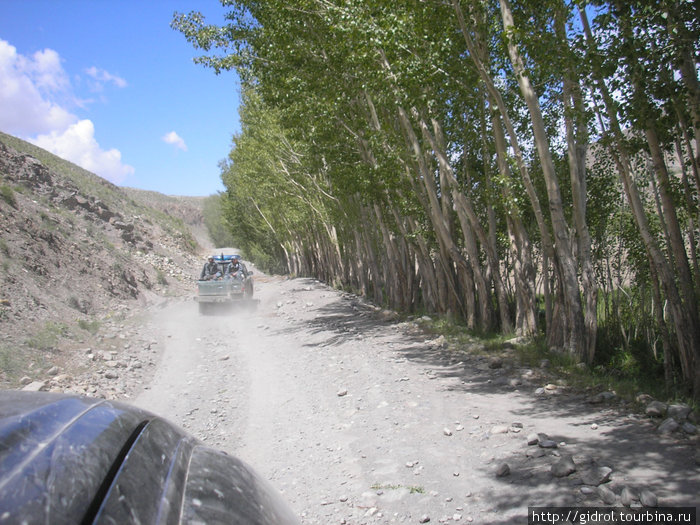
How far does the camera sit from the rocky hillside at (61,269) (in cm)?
1208

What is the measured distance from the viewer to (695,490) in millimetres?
3926

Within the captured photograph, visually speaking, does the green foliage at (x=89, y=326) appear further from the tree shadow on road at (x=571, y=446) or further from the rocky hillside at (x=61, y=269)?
the tree shadow on road at (x=571, y=446)

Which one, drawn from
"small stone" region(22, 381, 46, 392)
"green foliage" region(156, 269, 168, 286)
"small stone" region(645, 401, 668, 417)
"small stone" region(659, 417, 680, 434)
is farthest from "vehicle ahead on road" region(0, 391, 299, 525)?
"green foliage" region(156, 269, 168, 286)

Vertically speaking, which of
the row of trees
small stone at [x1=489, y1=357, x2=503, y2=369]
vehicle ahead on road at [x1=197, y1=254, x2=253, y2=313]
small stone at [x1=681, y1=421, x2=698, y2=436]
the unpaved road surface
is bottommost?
the unpaved road surface

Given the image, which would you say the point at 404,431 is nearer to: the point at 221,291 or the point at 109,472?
the point at 109,472

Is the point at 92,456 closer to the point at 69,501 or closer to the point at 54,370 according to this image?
the point at 69,501

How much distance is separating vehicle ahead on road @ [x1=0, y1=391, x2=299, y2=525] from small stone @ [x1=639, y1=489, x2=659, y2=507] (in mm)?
2797

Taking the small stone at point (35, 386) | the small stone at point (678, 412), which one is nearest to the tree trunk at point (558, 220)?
the small stone at point (678, 412)

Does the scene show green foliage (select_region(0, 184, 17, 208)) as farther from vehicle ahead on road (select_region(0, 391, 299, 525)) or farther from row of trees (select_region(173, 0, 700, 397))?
vehicle ahead on road (select_region(0, 391, 299, 525))

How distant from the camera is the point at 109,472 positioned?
1602mm

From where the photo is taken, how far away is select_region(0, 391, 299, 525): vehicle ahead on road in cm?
139

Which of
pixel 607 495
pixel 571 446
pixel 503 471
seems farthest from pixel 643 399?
pixel 607 495

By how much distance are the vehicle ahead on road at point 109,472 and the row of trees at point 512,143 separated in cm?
655

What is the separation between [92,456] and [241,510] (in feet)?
1.73
